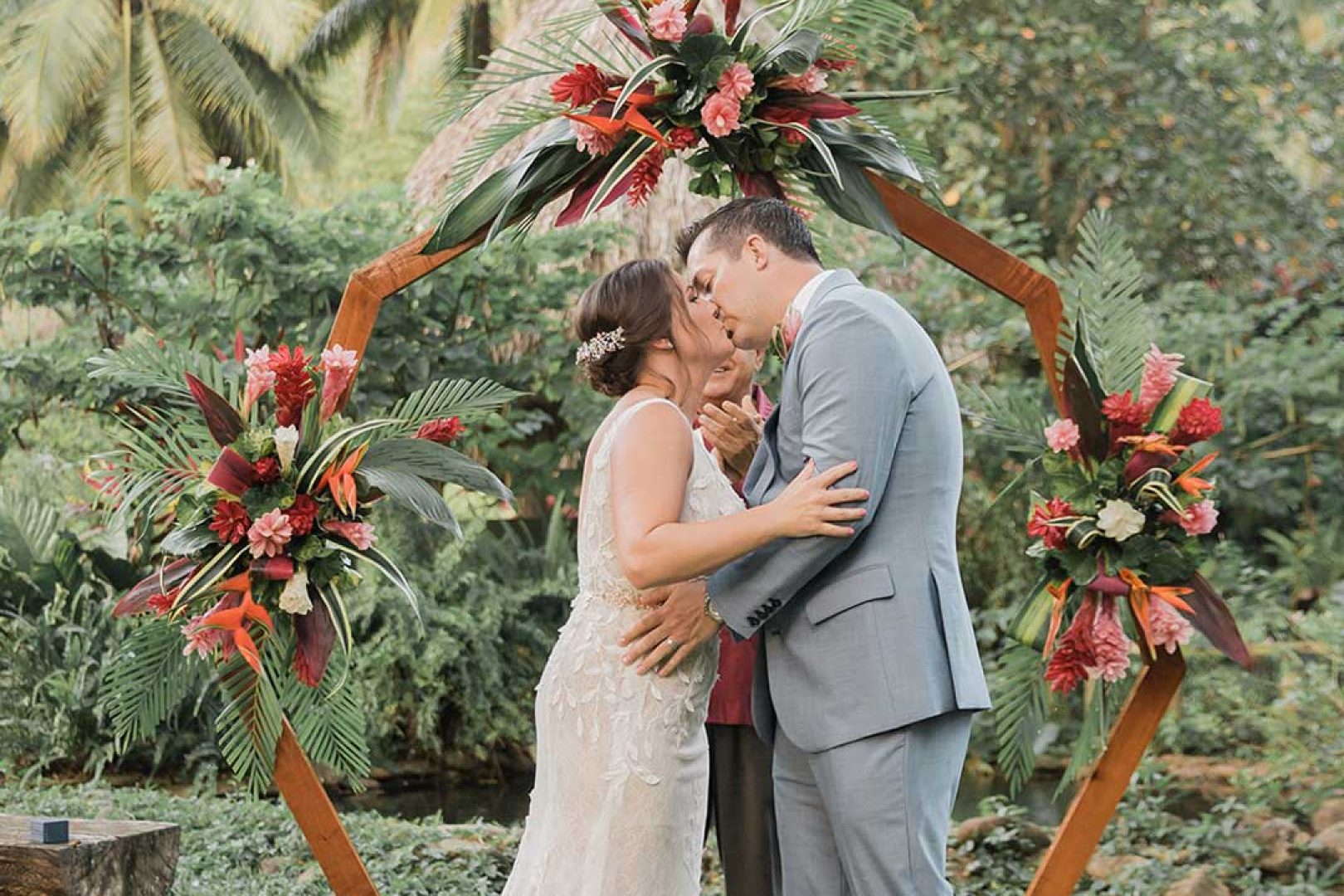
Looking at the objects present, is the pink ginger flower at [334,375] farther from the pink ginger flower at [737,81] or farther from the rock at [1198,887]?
the rock at [1198,887]

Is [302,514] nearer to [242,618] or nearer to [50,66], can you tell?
[242,618]

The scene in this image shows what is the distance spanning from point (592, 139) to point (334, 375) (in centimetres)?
87

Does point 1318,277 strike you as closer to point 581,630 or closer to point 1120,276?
point 1120,276

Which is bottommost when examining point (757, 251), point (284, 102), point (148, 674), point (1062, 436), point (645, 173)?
point (148, 674)

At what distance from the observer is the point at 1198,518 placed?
3979 millimetres

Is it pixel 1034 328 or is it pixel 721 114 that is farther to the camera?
pixel 1034 328

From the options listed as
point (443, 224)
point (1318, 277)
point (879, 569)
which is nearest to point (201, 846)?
point (443, 224)

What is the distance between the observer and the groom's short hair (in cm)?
330

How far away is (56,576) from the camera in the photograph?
7469mm

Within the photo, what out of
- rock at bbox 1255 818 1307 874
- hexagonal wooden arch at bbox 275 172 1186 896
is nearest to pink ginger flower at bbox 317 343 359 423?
hexagonal wooden arch at bbox 275 172 1186 896

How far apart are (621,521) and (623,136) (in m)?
1.20

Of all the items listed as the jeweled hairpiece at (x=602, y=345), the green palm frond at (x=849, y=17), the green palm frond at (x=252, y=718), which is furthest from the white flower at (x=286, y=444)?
the green palm frond at (x=849, y=17)

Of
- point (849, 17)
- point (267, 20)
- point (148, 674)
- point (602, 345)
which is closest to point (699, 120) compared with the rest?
point (849, 17)

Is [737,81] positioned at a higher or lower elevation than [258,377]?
higher
